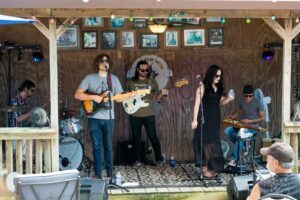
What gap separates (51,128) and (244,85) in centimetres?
358

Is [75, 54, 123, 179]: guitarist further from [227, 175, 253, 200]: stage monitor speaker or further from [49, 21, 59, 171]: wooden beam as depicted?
[227, 175, 253, 200]: stage monitor speaker

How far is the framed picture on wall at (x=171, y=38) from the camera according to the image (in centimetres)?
885

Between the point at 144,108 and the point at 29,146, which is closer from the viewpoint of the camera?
the point at 29,146

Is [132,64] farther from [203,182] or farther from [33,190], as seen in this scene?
[33,190]

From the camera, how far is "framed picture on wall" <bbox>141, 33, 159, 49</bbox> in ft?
28.9

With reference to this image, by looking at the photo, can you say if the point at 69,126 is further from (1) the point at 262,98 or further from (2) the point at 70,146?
(1) the point at 262,98

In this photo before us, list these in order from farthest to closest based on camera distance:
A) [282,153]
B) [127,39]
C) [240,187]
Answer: [127,39]
[240,187]
[282,153]

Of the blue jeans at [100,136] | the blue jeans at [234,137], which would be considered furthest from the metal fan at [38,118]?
the blue jeans at [234,137]

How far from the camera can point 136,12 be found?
6996 mm

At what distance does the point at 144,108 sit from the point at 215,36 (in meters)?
1.68

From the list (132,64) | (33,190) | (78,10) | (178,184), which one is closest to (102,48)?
(132,64)

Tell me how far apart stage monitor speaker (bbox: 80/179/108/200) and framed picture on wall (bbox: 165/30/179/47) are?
311cm

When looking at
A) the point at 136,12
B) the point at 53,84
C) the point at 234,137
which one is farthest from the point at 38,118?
the point at 234,137

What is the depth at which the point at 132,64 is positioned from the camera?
28.9 ft
